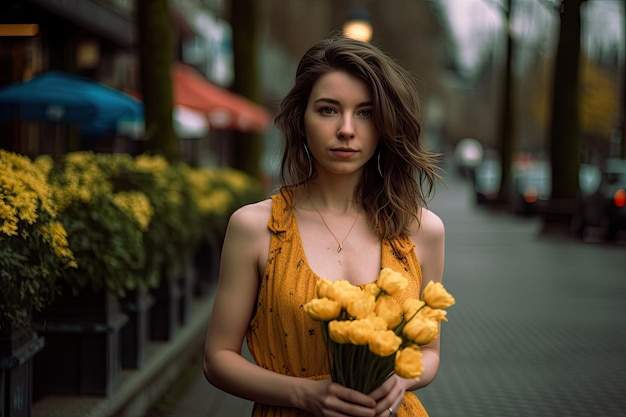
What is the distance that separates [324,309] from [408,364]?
24 centimetres

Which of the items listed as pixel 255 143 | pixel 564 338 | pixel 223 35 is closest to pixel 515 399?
pixel 564 338

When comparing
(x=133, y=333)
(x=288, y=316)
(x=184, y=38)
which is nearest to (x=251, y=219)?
(x=288, y=316)

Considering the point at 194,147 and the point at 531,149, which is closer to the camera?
the point at 194,147

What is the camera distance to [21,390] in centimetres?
460

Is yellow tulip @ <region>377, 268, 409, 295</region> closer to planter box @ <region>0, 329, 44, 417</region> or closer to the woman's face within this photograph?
the woman's face

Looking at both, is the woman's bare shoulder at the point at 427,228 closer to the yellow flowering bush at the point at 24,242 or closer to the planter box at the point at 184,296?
the yellow flowering bush at the point at 24,242

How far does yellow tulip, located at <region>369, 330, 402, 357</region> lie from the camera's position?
2.32 meters

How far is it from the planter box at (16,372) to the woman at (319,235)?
1.89 m

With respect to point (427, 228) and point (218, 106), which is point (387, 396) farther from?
point (218, 106)

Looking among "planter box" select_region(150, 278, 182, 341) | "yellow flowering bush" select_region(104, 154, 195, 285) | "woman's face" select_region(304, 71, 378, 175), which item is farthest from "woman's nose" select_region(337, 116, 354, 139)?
"planter box" select_region(150, 278, 182, 341)

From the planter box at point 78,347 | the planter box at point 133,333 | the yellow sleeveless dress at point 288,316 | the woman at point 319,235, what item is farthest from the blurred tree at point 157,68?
the yellow sleeveless dress at point 288,316

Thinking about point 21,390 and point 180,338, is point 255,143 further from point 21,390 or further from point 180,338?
point 21,390

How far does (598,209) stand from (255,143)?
8.48m

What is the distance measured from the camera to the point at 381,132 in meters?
2.84
